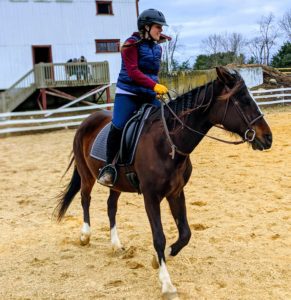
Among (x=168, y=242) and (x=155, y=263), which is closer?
(x=155, y=263)

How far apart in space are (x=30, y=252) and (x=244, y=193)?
3551mm

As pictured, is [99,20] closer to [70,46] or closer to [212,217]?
[70,46]

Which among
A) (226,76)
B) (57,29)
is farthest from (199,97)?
(57,29)

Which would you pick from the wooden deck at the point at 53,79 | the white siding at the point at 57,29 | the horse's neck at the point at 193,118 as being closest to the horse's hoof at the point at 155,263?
the horse's neck at the point at 193,118

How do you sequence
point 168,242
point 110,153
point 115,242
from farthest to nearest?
point 168,242 → point 115,242 → point 110,153

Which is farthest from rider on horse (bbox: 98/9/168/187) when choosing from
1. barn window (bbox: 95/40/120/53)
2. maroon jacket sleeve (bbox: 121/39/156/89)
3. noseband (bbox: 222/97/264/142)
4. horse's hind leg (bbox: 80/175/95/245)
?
barn window (bbox: 95/40/120/53)

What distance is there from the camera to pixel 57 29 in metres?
25.8

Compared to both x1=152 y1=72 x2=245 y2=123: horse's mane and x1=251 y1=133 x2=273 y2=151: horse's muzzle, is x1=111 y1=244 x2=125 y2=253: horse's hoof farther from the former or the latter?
x1=251 y1=133 x2=273 y2=151: horse's muzzle

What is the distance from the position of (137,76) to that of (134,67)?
0.09 meters

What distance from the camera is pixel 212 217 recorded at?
6.09 meters

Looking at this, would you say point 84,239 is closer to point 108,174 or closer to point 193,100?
point 108,174

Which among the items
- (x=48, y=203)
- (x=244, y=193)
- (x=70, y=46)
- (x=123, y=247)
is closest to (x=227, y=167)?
(x=244, y=193)

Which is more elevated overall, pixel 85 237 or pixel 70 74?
pixel 70 74

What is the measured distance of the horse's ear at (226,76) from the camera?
12.0ft
